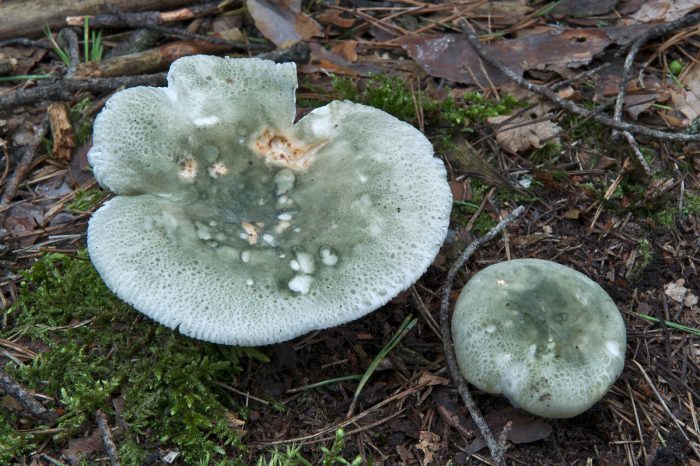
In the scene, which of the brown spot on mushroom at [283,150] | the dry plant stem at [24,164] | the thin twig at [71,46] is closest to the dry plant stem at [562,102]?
the brown spot on mushroom at [283,150]

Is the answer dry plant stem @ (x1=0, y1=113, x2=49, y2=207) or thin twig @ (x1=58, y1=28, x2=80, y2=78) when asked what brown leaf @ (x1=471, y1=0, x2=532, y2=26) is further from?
dry plant stem @ (x1=0, y1=113, x2=49, y2=207)

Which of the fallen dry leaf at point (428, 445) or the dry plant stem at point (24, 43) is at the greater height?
the dry plant stem at point (24, 43)

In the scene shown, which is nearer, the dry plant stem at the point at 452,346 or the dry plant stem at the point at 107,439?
Result: the dry plant stem at the point at 107,439

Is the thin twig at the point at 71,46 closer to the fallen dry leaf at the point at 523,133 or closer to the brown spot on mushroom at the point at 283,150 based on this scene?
the brown spot on mushroom at the point at 283,150

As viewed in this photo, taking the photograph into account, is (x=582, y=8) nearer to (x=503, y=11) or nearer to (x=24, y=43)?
(x=503, y=11)

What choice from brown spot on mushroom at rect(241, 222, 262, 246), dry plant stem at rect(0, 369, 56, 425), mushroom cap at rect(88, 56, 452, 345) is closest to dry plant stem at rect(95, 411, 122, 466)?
dry plant stem at rect(0, 369, 56, 425)

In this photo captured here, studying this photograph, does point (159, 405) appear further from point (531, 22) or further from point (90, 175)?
point (531, 22)

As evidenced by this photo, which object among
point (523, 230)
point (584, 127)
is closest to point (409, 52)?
point (584, 127)
